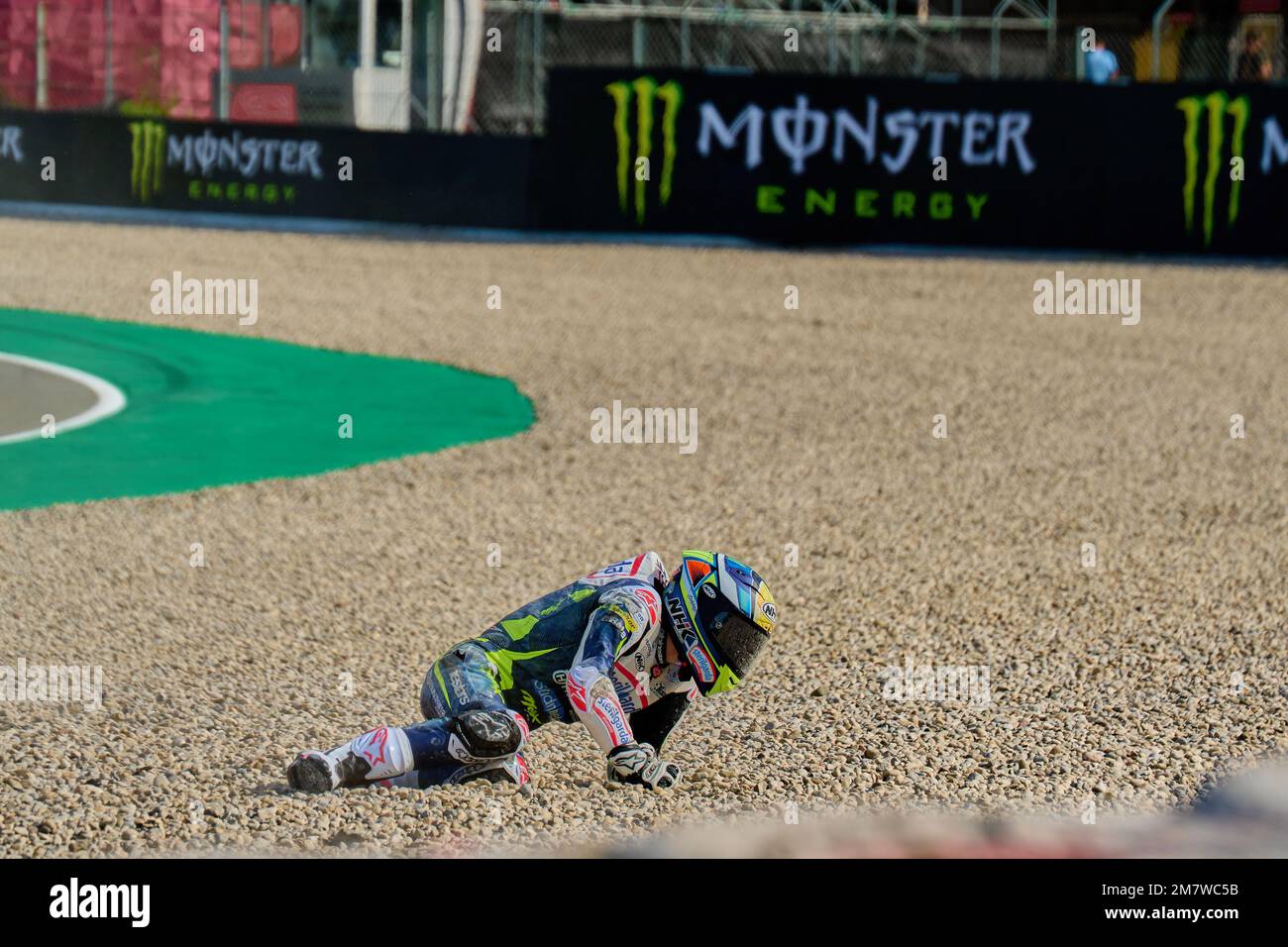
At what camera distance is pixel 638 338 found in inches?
578

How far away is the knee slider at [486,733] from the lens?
487cm

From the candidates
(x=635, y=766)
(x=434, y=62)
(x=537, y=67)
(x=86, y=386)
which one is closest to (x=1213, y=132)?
(x=537, y=67)

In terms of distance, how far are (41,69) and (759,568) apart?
22052 mm

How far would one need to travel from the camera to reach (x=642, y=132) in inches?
823

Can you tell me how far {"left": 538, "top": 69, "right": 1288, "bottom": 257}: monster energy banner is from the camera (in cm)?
2019

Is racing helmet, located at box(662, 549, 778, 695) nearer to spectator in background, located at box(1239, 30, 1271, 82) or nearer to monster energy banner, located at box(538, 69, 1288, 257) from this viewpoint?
monster energy banner, located at box(538, 69, 1288, 257)

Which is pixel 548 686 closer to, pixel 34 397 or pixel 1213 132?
pixel 34 397

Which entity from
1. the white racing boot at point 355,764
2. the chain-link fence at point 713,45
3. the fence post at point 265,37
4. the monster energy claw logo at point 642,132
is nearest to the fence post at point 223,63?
the fence post at point 265,37

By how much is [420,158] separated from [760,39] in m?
9.09

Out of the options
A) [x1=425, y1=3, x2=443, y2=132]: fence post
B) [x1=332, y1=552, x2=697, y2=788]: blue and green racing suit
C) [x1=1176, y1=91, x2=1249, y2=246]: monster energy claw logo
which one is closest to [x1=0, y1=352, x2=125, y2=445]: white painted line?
[x1=332, y1=552, x2=697, y2=788]: blue and green racing suit

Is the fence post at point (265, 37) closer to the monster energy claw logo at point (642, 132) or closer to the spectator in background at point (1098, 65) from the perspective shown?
the monster energy claw logo at point (642, 132)

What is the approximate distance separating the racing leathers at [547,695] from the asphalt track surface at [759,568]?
12 centimetres

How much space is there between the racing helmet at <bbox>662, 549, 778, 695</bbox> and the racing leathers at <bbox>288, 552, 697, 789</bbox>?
8 cm

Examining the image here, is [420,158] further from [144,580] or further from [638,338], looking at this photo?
[144,580]
